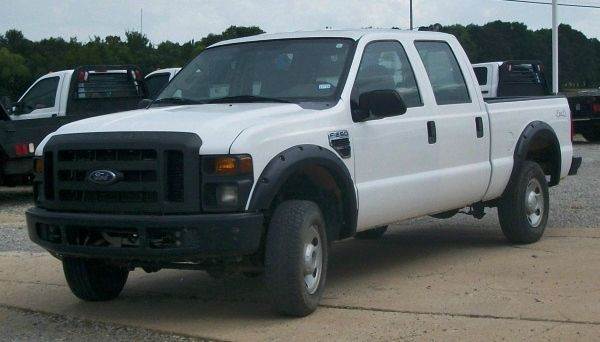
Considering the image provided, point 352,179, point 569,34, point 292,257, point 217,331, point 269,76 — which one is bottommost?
point 217,331

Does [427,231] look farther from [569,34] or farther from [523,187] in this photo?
[569,34]

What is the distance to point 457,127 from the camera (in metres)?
8.23

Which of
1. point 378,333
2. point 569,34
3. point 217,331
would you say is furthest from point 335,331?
point 569,34

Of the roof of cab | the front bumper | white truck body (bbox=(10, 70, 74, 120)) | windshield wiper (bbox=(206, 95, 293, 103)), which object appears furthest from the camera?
white truck body (bbox=(10, 70, 74, 120))

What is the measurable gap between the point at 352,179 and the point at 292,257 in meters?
0.96

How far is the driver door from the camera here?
16.9m

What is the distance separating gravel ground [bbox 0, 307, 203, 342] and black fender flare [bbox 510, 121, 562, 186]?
420cm

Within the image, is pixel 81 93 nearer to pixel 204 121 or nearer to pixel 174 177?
pixel 204 121

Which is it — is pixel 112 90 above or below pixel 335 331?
above

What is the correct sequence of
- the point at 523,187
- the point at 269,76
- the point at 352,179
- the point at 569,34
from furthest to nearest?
1. the point at 569,34
2. the point at 523,187
3. the point at 269,76
4. the point at 352,179

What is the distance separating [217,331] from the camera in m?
6.30

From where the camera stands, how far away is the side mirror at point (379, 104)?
7.07 m

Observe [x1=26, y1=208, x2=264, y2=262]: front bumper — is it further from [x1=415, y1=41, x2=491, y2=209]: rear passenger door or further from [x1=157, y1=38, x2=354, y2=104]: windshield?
[x1=415, y1=41, x2=491, y2=209]: rear passenger door

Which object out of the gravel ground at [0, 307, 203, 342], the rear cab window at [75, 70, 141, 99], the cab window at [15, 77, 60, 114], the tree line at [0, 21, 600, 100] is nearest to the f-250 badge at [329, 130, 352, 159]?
the gravel ground at [0, 307, 203, 342]
